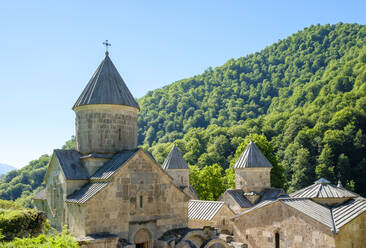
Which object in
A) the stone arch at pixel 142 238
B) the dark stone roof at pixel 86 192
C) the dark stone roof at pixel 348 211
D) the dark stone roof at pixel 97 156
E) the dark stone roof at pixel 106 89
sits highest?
the dark stone roof at pixel 106 89

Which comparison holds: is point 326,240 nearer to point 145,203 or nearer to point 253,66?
point 145,203

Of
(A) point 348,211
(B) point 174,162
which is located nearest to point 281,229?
(A) point 348,211

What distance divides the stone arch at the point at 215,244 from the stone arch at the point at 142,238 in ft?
7.77

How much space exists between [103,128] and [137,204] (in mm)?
3665

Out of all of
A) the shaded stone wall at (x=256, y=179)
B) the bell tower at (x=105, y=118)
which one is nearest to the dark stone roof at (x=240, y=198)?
the shaded stone wall at (x=256, y=179)

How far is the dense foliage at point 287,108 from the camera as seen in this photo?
1993 inches

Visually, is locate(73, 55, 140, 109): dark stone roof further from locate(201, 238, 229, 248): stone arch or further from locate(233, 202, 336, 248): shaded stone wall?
locate(233, 202, 336, 248): shaded stone wall

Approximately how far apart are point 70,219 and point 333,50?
100 m

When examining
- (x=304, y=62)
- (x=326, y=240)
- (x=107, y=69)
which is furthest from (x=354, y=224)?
(x=304, y=62)

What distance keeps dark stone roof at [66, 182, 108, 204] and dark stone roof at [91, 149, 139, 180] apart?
0.30 m

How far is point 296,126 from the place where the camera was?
58.1 m

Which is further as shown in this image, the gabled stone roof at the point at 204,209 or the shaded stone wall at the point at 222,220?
the gabled stone roof at the point at 204,209

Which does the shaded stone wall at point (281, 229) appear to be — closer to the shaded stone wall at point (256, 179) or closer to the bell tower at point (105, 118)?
the shaded stone wall at point (256, 179)

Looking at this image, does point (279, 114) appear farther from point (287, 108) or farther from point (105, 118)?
point (105, 118)
